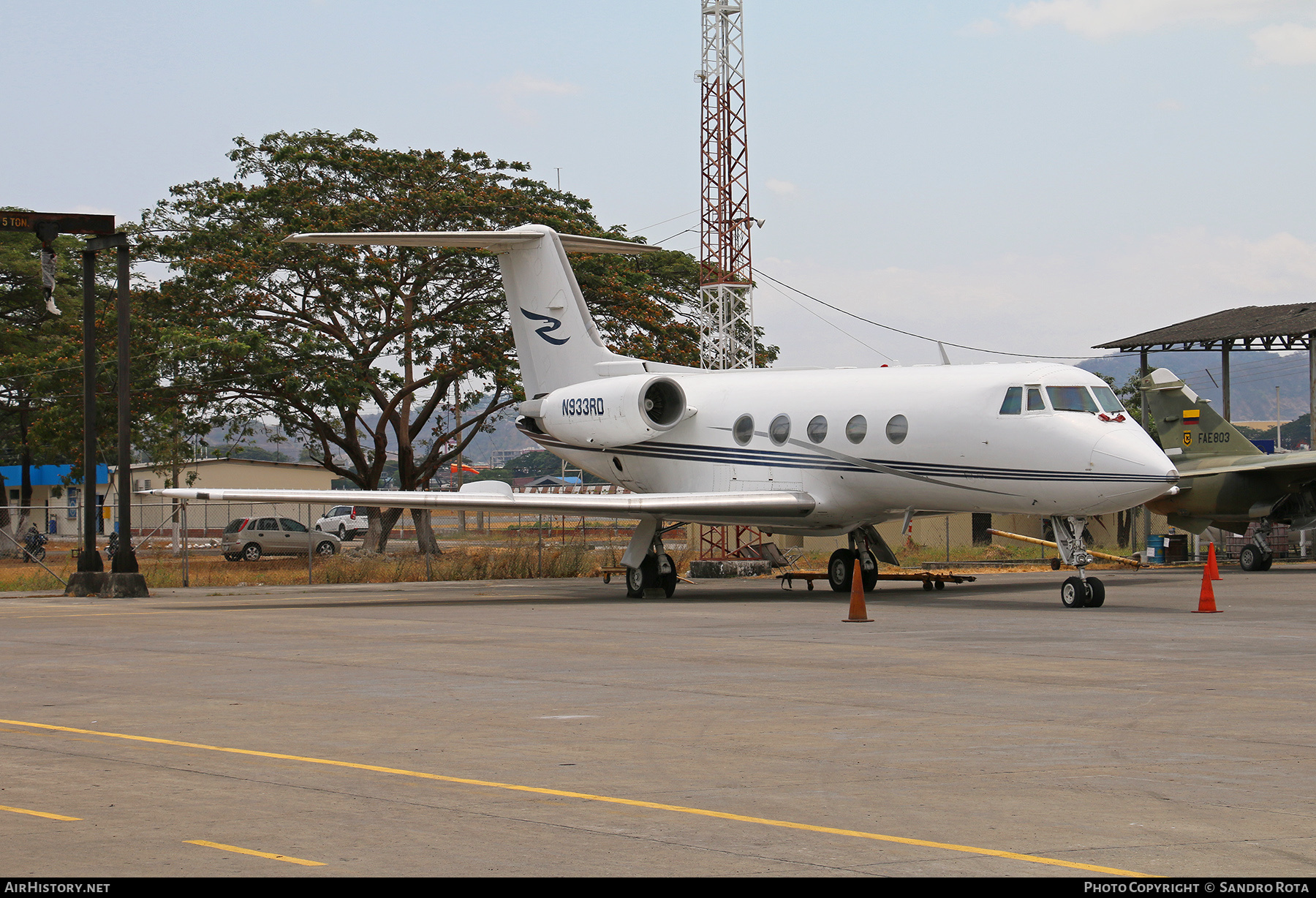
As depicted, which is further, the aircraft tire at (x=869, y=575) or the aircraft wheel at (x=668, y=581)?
the aircraft tire at (x=869, y=575)

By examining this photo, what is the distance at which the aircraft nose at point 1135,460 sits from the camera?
19.5 meters

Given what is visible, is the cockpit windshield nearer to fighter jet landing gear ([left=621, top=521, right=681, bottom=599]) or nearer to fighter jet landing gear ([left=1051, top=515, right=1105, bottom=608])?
fighter jet landing gear ([left=1051, top=515, right=1105, bottom=608])

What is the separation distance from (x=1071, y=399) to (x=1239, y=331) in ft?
75.6

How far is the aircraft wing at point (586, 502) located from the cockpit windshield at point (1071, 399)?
178 inches

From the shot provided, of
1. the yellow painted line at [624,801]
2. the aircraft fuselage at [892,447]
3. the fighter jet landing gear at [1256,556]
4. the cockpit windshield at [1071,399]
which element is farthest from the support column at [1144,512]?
the yellow painted line at [624,801]

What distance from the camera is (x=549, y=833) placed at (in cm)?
628

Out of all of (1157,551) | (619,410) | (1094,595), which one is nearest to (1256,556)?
(1157,551)

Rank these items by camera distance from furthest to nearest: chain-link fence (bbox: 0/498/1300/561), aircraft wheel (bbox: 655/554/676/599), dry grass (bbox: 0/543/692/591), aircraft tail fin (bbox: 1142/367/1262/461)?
chain-link fence (bbox: 0/498/1300/561) → aircraft tail fin (bbox: 1142/367/1262/461) → dry grass (bbox: 0/543/692/591) → aircraft wheel (bbox: 655/554/676/599)

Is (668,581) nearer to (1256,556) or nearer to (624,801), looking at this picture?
(1256,556)

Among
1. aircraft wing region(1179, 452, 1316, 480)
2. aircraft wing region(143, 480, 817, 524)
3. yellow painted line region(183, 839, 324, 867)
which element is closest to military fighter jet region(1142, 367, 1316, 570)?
aircraft wing region(1179, 452, 1316, 480)

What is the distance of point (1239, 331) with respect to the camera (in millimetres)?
41094

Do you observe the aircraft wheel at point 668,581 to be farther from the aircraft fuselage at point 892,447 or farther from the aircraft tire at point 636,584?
the aircraft fuselage at point 892,447

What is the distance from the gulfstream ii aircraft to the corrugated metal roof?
19718 mm

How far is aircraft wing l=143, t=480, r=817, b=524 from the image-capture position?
22.6m
